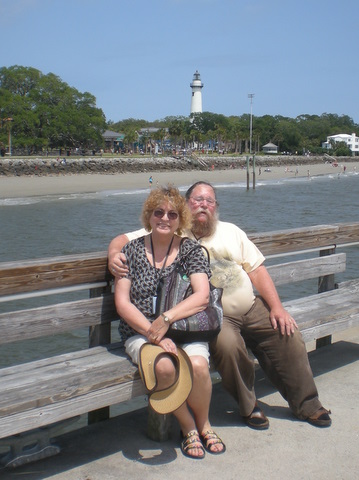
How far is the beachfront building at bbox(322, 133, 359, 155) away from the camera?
150875mm

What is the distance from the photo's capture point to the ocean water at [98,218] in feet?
40.5

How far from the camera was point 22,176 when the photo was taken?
54938 mm

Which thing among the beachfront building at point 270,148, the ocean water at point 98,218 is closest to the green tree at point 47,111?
the ocean water at point 98,218

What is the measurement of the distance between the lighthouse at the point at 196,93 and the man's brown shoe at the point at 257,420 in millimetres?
142253

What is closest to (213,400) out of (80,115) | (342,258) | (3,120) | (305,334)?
(305,334)

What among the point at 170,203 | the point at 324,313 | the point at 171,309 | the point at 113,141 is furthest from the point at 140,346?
the point at 113,141

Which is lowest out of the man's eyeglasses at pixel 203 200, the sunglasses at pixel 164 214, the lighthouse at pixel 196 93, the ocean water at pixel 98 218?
the ocean water at pixel 98 218

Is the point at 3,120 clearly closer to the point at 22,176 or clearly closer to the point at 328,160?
the point at 22,176

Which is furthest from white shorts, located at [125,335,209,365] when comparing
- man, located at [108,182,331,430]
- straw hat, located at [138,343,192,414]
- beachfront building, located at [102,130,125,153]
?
beachfront building, located at [102,130,125,153]

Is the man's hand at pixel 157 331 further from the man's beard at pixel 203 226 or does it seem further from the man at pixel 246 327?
the man's beard at pixel 203 226

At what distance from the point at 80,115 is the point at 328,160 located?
59.3 meters

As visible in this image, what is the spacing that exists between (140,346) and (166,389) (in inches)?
10.4

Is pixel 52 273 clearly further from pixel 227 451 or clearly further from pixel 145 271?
pixel 227 451

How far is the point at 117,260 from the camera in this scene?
11.3 feet
